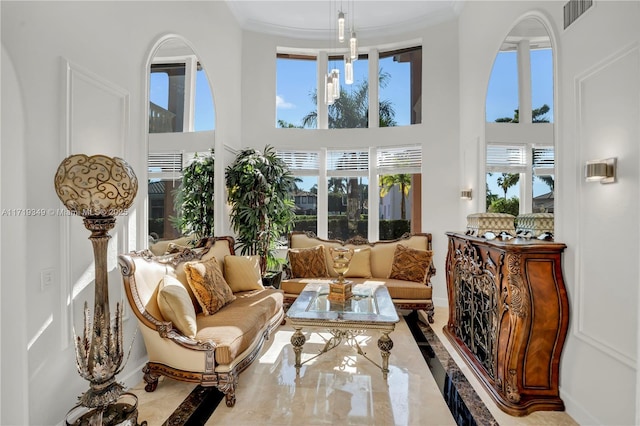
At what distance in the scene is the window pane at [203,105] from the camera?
389 centimetres

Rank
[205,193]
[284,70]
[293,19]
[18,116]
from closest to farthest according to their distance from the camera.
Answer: [18,116] < [205,193] < [293,19] < [284,70]

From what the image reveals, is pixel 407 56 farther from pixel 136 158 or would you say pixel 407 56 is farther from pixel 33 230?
pixel 33 230

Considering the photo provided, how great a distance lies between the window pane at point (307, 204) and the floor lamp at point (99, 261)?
12.7ft

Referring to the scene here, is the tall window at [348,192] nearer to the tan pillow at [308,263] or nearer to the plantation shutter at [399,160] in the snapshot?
the plantation shutter at [399,160]

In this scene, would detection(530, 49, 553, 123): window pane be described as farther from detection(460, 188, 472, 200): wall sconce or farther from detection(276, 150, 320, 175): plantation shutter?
detection(276, 150, 320, 175): plantation shutter

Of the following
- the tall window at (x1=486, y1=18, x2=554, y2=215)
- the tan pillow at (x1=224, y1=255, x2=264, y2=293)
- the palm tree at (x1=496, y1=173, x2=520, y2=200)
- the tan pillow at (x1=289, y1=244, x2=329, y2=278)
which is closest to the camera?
the tall window at (x1=486, y1=18, x2=554, y2=215)

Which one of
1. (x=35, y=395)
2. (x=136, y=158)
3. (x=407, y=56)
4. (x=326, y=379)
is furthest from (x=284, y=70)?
(x=35, y=395)

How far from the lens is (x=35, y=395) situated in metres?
1.96

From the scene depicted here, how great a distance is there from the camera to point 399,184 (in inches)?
217

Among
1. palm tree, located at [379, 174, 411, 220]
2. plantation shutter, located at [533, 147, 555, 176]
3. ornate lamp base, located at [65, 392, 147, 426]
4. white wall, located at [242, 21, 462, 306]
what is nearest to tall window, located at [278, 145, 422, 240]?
palm tree, located at [379, 174, 411, 220]

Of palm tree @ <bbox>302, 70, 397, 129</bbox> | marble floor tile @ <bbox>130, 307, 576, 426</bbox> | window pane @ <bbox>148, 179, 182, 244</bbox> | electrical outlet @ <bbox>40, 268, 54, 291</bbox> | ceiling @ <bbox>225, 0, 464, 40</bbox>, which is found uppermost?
ceiling @ <bbox>225, 0, 464, 40</bbox>

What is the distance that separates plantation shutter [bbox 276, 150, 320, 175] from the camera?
5727 mm

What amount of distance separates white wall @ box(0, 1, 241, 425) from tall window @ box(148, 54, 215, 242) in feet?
0.62

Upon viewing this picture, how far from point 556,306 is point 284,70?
5.32 metres
